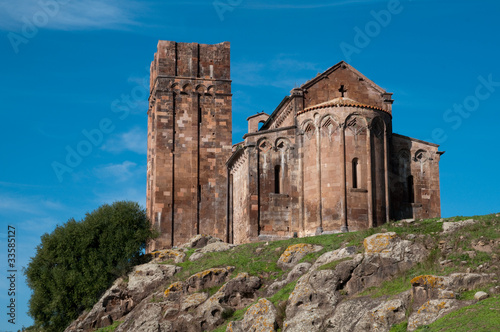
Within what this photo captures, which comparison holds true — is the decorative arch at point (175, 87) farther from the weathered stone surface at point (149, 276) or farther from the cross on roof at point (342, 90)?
the weathered stone surface at point (149, 276)

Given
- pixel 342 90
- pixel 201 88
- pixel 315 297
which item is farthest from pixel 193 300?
pixel 201 88

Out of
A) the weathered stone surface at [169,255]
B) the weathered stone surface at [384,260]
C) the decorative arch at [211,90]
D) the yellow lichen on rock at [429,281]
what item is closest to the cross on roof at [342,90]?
the decorative arch at [211,90]

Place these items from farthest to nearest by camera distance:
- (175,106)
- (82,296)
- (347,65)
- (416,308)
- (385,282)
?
(175,106) → (347,65) → (82,296) → (385,282) → (416,308)

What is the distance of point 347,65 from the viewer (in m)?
48.5

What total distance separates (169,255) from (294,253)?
926 cm

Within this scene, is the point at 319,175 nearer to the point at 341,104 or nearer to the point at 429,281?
the point at 341,104

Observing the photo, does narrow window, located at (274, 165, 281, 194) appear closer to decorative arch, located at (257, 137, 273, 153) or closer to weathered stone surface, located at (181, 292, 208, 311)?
decorative arch, located at (257, 137, 273, 153)

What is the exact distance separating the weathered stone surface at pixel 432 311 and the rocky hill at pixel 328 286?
3cm

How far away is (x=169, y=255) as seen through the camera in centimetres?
4266

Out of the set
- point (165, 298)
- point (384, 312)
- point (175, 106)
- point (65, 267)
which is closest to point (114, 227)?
point (65, 267)

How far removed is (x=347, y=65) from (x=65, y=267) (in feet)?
72.0

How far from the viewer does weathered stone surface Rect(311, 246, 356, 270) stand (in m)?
32.3

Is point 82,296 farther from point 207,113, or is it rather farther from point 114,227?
point 207,113

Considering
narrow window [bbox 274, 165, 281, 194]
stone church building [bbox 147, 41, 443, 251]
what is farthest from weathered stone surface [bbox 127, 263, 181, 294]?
narrow window [bbox 274, 165, 281, 194]
